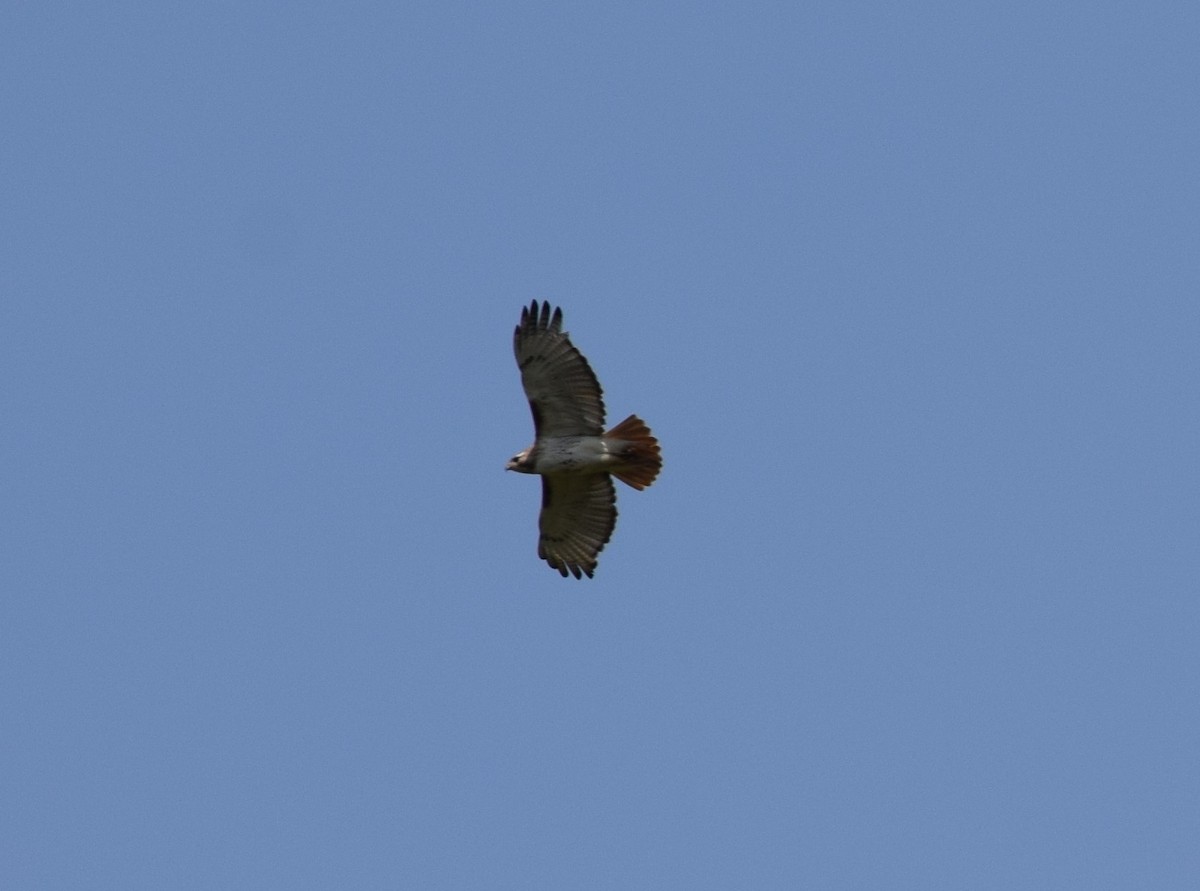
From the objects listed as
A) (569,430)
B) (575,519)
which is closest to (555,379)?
(569,430)

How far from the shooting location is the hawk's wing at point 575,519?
2355cm

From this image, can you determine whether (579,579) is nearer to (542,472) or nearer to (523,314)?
(542,472)

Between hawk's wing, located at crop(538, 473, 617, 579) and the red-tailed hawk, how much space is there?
0.02m

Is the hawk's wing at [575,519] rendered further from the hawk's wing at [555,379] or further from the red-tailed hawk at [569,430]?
the hawk's wing at [555,379]

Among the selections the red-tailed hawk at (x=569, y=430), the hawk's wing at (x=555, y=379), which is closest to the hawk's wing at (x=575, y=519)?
the red-tailed hawk at (x=569, y=430)

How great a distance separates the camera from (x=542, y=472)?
2311 cm

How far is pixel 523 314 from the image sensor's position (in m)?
22.5

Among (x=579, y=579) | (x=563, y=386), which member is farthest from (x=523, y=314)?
(x=579, y=579)

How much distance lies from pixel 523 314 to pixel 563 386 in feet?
2.67

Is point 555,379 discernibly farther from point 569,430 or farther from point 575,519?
point 575,519

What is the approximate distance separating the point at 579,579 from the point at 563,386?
2614mm

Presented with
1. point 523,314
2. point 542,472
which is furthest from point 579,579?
point 523,314

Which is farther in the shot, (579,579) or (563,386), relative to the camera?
(579,579)

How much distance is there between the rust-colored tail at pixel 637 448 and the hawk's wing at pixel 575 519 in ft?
1.85
